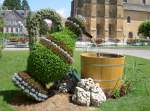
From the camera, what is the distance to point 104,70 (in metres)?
9.91

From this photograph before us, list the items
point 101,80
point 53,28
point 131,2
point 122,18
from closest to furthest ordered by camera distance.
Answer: point 101,80 → point 53,28 → point 122,18 → point 131,2

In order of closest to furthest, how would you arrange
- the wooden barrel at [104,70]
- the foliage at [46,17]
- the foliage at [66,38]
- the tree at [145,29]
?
the foliage at [66,38], the wooden barrel at [104,70], the foliage at [46,17], the tree at [145,29]

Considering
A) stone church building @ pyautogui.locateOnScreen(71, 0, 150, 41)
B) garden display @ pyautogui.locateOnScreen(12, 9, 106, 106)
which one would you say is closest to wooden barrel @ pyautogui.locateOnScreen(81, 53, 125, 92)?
garden display @ pyautogui.locateOnScreen(12, 9, 106, 106)

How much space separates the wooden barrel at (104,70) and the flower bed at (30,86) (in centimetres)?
125

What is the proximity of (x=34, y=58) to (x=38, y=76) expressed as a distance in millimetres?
412

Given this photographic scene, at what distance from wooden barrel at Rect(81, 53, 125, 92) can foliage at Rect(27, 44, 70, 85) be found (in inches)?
28.2

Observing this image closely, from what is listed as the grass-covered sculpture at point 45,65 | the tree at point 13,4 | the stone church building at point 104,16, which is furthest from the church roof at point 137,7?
the grass-covered sculpture at point 45,65

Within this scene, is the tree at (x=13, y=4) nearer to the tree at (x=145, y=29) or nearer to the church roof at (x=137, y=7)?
the church roof at (x=137, y=7)

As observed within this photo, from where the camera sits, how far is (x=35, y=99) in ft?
30.9

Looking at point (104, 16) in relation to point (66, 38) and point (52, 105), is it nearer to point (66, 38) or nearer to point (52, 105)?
point (66, 38)

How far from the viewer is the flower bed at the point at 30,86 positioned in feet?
30.5

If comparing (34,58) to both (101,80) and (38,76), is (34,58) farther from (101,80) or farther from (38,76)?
(101,80)

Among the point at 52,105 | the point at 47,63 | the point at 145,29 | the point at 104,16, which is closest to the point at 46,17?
the point at 47,63

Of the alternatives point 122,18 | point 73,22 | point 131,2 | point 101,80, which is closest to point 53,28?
point 73,22
